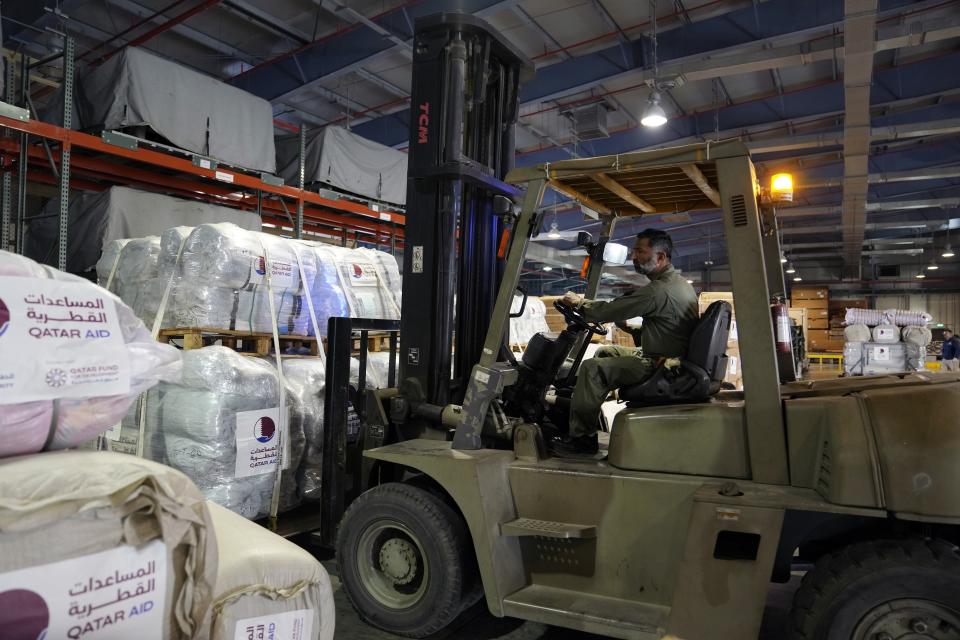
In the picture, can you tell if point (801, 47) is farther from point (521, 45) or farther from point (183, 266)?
point (183, 266)

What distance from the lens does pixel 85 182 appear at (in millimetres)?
7988

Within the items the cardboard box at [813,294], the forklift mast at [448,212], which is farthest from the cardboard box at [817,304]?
the forklift mast at [448,212]

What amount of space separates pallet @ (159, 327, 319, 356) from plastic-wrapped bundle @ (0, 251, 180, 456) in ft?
9.08

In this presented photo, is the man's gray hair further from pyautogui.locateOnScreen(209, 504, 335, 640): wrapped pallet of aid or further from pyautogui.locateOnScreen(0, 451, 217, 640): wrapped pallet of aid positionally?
pyautogui.locateOnScreen(0, 451, 217, 640): wrapped pallet of aid

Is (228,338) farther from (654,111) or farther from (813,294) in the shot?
(813,294)

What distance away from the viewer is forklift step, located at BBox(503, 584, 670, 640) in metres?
2.96

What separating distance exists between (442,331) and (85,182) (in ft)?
19.6

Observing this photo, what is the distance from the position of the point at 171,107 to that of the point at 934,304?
31.7 m

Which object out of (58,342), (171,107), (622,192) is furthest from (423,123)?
(171,107)

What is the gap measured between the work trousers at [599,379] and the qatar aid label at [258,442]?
1979 mm

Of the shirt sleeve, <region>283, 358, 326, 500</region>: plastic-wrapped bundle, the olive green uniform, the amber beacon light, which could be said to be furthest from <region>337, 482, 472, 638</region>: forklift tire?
the amber beacon light

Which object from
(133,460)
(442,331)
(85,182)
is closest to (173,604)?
(133,460)

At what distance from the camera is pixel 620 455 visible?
3.28 metres

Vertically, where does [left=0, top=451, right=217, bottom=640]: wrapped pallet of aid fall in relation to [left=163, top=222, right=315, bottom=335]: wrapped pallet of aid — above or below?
below
